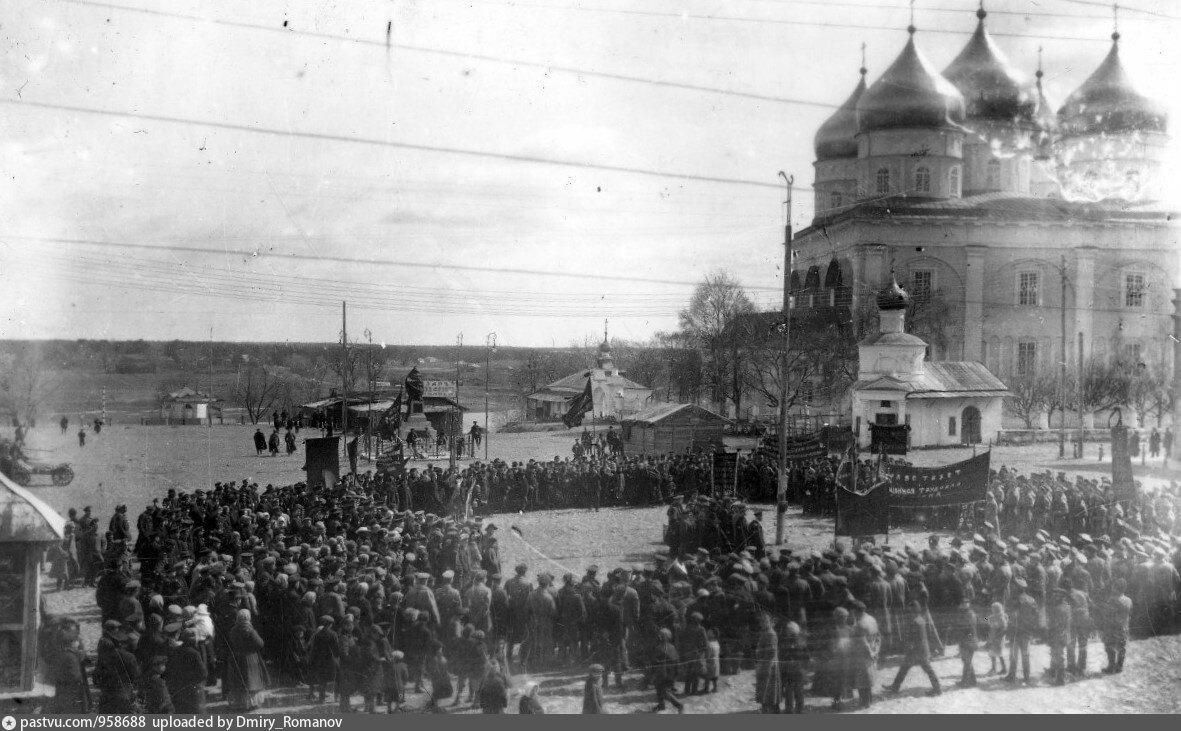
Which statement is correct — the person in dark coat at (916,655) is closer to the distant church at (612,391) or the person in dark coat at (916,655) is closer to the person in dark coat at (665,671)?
the person in dark coat at (665,671)

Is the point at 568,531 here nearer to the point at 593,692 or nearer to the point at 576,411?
Answer: the point at 593,692

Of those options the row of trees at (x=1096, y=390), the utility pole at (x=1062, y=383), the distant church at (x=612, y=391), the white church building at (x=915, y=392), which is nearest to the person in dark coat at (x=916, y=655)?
the white church building at (x=915, y=392)

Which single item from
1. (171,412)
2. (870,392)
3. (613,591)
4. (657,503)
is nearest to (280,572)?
(613,591)

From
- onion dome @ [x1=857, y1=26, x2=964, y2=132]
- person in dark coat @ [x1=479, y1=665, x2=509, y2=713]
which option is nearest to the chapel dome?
onion dome @ [x1=857, y1=26, x2=964, y2=132]

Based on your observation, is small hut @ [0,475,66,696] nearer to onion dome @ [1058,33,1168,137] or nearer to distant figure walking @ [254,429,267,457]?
distant figure walking @ [254,429,267,457]

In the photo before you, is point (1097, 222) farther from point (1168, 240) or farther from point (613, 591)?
point (613, 591)

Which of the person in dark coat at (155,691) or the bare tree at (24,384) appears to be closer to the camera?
the person in dark coat at (155,691)

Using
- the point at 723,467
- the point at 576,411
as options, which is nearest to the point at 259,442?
the point at 576,411
